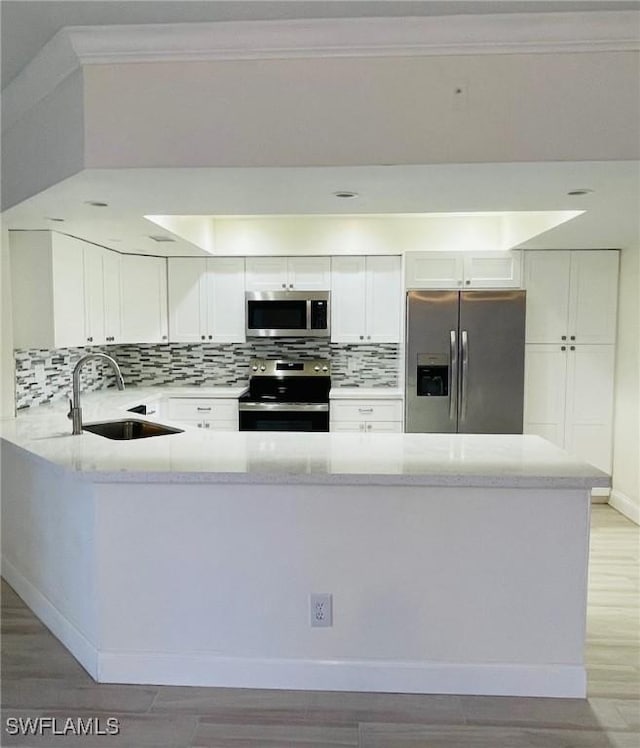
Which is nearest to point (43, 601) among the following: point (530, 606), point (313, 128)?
point (530, 606)

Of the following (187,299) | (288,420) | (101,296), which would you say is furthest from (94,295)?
(288,420)

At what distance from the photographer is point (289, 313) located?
5.08 metres

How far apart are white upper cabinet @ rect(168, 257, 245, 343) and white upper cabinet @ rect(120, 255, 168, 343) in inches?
3.1

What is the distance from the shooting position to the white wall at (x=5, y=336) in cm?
354

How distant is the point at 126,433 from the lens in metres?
3.65

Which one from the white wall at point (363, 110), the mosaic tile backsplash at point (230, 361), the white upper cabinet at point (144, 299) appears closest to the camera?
the white wall at point (363, 110)

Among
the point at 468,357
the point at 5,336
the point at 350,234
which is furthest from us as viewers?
the point at 350,234

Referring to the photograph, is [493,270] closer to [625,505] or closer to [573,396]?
[573,396]

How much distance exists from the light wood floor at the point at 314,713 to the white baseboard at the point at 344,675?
0.12 ft

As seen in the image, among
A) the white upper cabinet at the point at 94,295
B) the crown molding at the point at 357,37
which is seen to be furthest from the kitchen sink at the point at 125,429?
the crown molding at the point at 357,37

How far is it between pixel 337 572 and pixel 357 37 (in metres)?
2.01

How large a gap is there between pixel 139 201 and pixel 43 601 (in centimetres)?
202

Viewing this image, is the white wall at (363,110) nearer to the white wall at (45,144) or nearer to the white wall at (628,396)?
the white wall at (45,144)

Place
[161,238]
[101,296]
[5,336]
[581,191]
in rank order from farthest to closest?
[101,296], [161,238], [5,336], [581,191]
